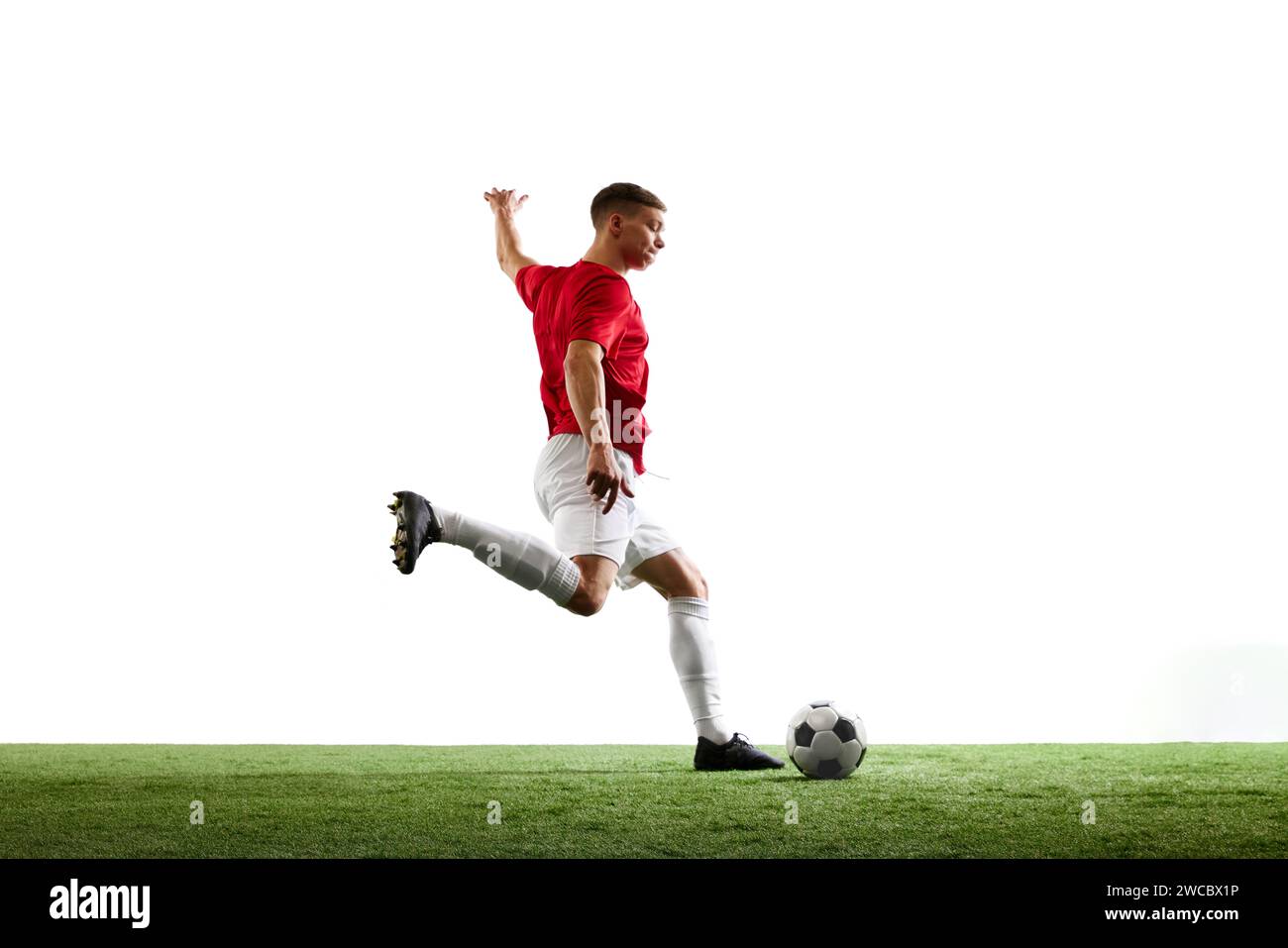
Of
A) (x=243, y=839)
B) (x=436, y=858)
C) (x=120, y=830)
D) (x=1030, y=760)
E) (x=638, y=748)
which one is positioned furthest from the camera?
(x=638, y=748)

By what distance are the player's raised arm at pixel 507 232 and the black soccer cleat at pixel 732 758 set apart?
181 cm

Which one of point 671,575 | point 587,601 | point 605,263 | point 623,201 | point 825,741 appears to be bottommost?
point 825,741

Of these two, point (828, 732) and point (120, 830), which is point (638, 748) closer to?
point (828, 732)

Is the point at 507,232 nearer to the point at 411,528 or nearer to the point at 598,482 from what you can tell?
the point at 598,482

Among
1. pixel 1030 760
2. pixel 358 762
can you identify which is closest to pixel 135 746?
pixel 358 762

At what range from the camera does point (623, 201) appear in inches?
159

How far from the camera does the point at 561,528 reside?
149 inches

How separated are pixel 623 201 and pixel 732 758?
75.5 inches

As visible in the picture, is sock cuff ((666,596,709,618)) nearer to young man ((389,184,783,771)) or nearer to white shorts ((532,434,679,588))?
young man ((389,184,783,771))

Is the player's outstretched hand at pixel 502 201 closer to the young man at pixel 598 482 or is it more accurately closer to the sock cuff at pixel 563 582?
the young man at pixel 598 482

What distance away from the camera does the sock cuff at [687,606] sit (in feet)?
13.5

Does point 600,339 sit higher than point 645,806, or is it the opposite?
point 600,339

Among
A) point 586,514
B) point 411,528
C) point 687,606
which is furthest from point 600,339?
point 687,606
